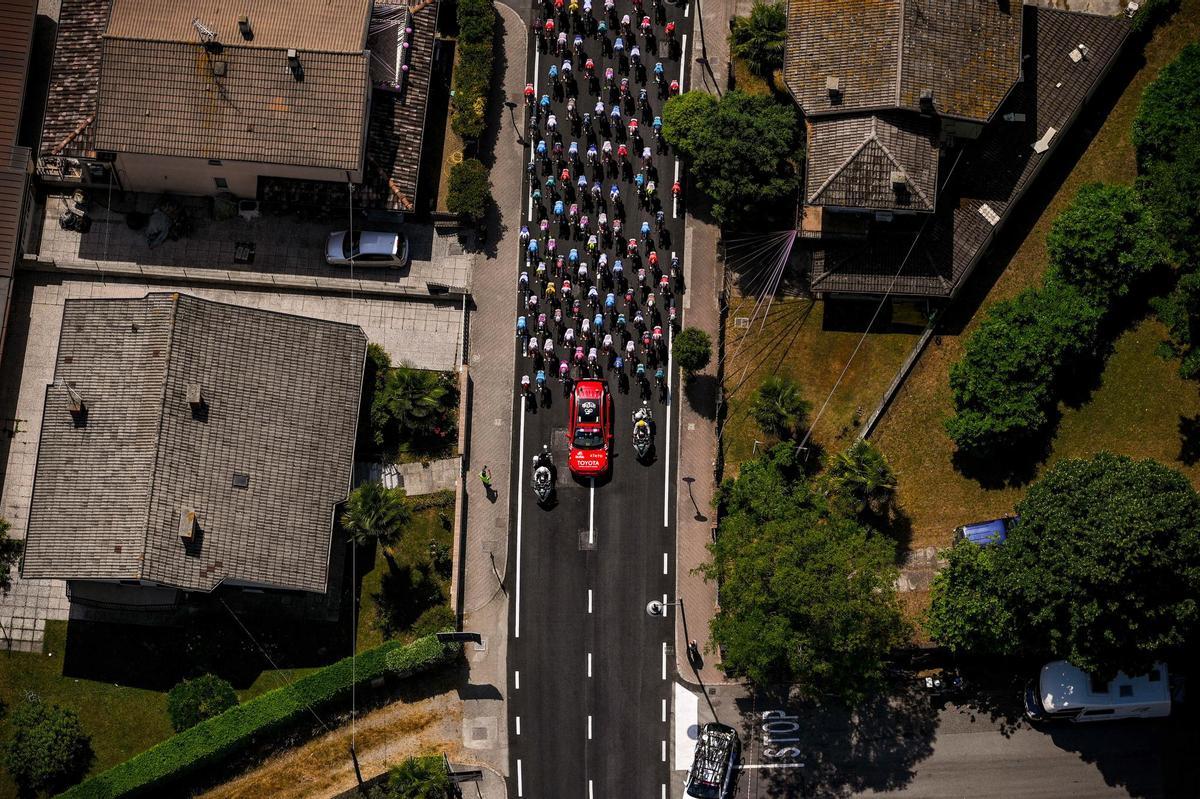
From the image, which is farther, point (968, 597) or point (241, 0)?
point (241, 0)

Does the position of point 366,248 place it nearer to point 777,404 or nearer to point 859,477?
point 777,404

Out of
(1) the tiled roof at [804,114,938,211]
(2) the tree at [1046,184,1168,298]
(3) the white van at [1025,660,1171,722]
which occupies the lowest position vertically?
(3) the white van at [1025,660,1171,722]

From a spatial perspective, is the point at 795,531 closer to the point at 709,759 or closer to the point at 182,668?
the point at 709,759

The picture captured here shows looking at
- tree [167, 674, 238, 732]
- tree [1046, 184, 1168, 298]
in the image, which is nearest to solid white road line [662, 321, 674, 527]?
tree [1046, 184, 1168, 298]

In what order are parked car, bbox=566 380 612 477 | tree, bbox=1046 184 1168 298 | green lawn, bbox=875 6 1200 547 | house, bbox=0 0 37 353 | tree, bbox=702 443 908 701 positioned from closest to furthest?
tree, bbox=702 443 908 701, tree, bbox=1046 184 1168 298, parked car, bbox=566 380 612 477, house, bbox=0 0 37 353, green lawn, bbox=875 6 1200 547

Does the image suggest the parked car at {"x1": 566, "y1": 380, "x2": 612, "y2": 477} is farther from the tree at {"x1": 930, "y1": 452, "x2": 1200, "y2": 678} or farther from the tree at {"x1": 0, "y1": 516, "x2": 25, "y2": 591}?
the tree at {"x1": 0, "y1": 516, "x2": 25, "y2": 591}

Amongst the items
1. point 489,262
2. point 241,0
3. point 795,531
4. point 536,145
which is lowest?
point 795,531

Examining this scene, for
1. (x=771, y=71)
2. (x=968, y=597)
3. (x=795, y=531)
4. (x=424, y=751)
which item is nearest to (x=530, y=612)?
(x=424, y=751)

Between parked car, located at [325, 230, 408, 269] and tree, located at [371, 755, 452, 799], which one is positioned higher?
parked car, located at [325, 230, 408, 269]
